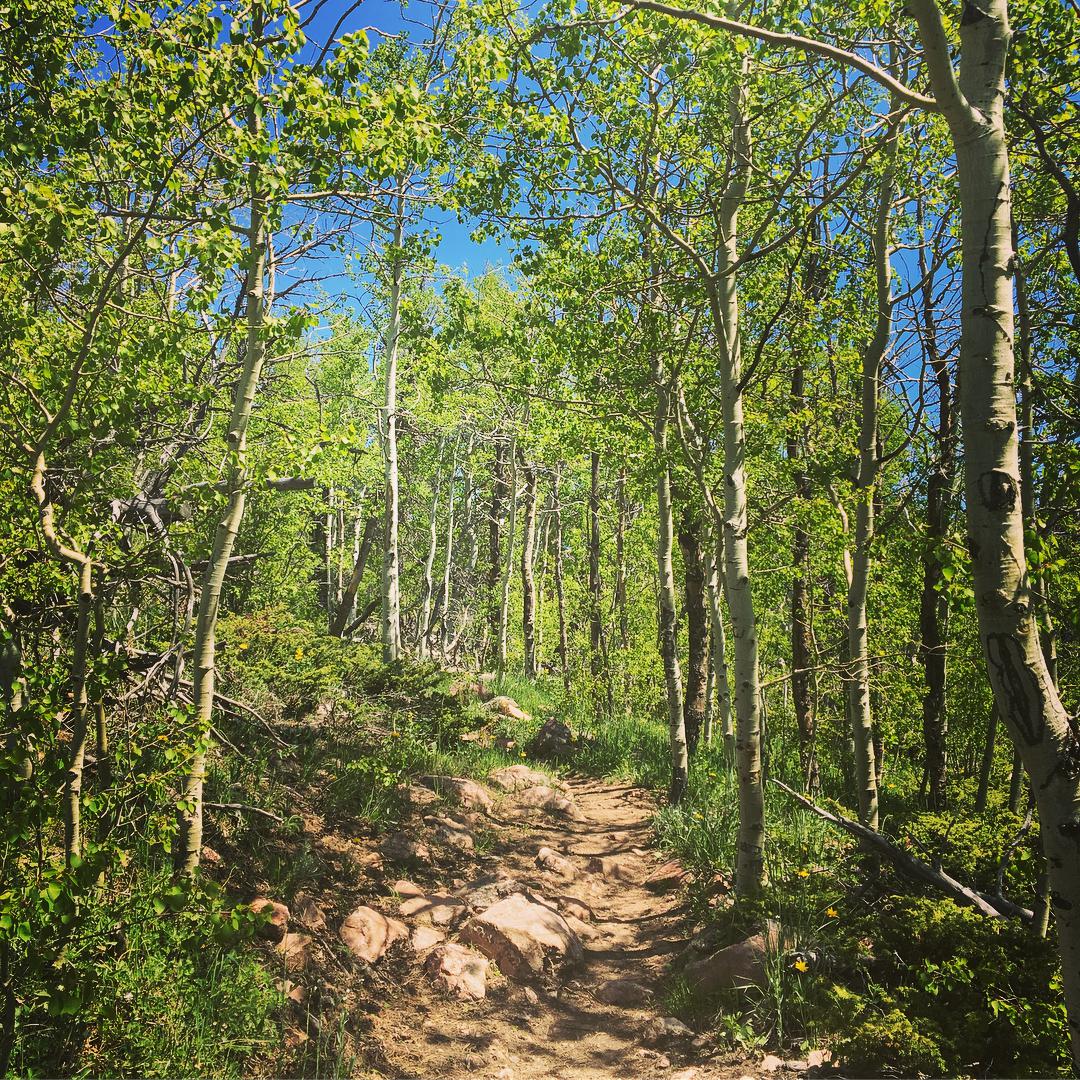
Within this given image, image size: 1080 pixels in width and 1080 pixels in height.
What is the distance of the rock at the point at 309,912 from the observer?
4.87m

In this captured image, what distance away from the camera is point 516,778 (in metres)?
9.52

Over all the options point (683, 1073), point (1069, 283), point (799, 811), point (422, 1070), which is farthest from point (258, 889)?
point (1069, 283)

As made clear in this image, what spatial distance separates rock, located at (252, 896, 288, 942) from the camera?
4.54m

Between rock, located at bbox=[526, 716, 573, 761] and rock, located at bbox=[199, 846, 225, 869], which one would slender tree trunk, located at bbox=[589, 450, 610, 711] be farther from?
rock, located at bbox=[199, 846, 225, 869]

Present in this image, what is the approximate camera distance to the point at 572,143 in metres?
4.95

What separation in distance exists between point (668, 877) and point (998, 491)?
609 centimetres

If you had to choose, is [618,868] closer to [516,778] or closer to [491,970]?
[516,778]

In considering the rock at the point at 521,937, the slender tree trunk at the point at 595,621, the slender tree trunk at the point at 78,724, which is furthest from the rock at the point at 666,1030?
the slender tree trunk at the point at 595,621

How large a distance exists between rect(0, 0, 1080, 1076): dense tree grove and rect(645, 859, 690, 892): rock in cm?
23

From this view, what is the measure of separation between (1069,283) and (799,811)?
19.6 ft

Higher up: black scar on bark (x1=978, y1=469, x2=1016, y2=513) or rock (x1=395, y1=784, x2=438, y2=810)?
black scar on bark (x1=978, y1=469, x2=1016, y2=513)

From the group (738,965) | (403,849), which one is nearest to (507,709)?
(403,849)

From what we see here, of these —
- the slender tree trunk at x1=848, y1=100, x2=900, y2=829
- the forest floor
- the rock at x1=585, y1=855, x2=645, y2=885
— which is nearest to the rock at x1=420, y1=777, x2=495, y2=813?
the forest floor

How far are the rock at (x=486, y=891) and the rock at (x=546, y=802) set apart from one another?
2.48 m
